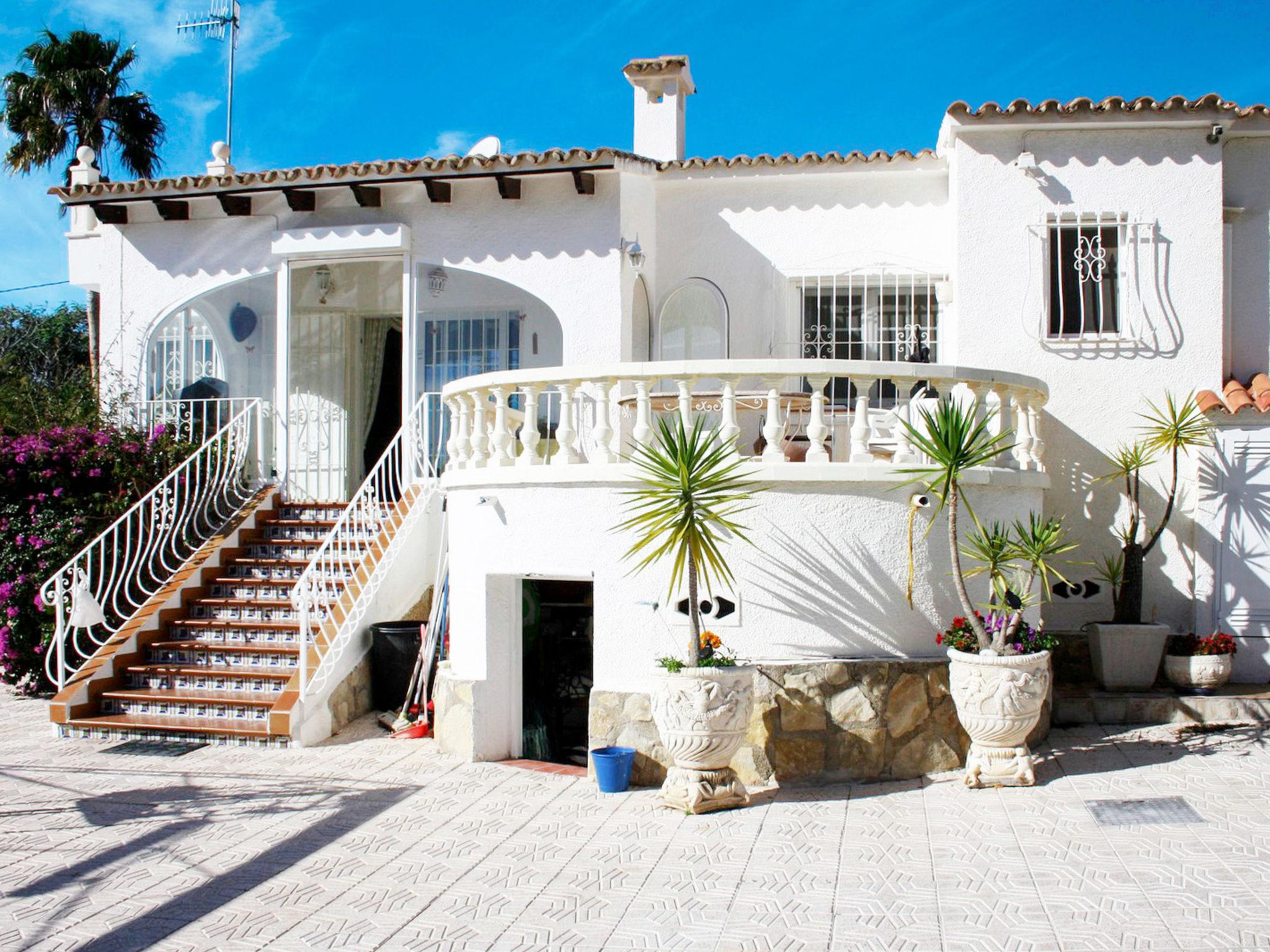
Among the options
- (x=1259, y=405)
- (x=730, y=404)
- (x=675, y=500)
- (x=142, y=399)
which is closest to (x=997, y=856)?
(x=675, y=500)

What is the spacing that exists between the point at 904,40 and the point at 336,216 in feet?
24.2

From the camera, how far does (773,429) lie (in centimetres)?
831

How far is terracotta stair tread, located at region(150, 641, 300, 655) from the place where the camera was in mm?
10602

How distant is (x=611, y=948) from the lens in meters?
5.34

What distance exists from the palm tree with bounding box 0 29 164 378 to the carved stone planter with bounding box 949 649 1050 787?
18544mm

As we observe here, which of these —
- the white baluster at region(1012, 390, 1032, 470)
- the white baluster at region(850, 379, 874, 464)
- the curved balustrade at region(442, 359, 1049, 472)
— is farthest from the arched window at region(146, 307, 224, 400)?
the white baluster at region(1012, 390, 1032, 470)

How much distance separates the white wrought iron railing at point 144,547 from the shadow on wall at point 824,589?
21.7 ft

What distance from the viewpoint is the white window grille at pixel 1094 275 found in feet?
36.3

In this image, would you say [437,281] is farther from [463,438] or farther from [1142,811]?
[1142,811]

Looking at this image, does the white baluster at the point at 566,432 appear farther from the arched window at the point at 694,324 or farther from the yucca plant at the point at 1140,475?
the yucca plant at the point at 1140,475

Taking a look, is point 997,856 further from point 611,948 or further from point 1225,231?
point 1225,231

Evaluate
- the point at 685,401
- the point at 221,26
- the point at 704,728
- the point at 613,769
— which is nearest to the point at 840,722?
the point at 704,728

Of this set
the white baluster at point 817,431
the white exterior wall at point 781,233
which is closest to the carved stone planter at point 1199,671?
the white baluster at point 817,431

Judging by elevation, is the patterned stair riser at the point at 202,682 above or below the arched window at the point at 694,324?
below
